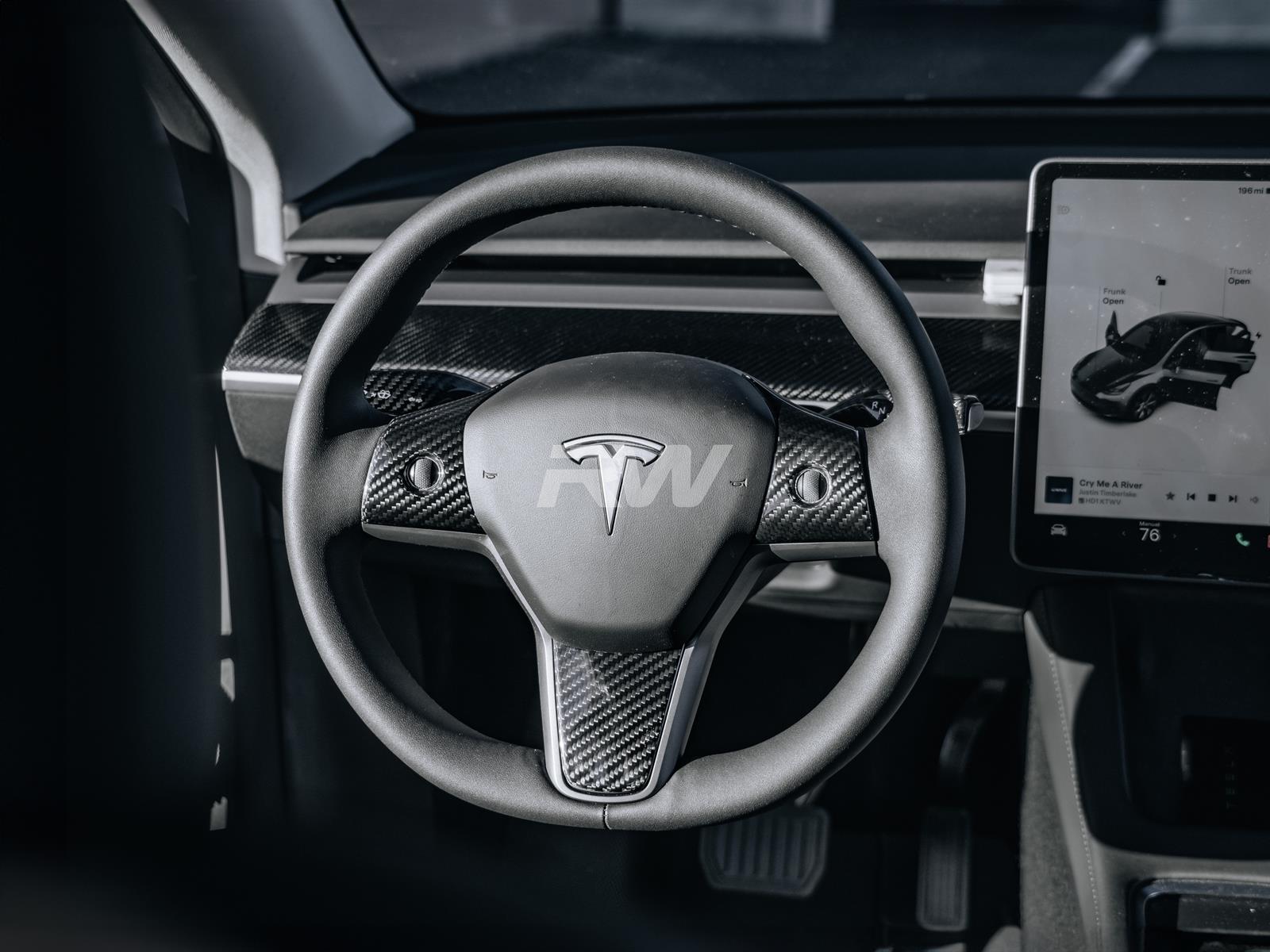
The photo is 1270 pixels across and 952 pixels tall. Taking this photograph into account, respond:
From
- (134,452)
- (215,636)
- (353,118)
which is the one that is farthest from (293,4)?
(215,636)

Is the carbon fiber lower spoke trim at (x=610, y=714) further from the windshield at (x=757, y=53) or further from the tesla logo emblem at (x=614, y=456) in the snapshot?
the windshield at (x=757, y=53)

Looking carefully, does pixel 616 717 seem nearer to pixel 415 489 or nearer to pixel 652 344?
pixel 415 489

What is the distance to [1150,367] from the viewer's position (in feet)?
3.05

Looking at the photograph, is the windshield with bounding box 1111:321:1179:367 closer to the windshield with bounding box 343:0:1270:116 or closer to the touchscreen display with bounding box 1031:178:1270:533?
the touchscreen display with bounding box 1031:178:1270:533

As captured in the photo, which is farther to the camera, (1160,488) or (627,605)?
(1160,488)

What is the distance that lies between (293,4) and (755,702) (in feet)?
2.88

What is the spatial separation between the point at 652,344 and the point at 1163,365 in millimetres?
416

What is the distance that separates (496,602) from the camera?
49.7 inches

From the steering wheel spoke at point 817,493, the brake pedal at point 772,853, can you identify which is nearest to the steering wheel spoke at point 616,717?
the steering wheel spoke at point 817,493

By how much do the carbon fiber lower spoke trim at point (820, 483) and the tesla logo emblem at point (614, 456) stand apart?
0.27 ft

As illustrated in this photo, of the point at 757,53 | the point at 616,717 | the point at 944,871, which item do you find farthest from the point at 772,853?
the point at 757,53

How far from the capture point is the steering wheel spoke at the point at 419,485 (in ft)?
2.71

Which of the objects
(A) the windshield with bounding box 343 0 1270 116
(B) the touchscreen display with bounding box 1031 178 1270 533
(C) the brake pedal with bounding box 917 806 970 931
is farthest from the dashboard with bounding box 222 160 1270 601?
(C) the brake pedal with bounding box 917 806 970 931

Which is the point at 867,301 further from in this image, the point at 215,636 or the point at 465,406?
the point at 215,636
